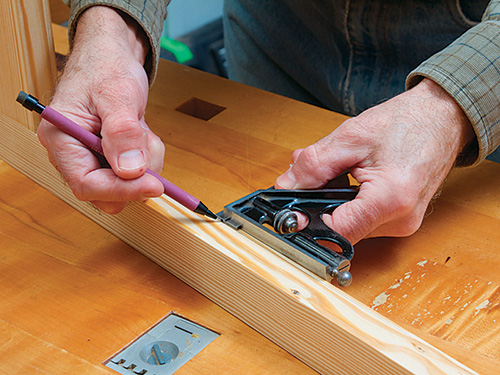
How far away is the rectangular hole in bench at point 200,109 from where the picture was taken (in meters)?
1.20

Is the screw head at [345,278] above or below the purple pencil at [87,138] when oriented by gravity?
below

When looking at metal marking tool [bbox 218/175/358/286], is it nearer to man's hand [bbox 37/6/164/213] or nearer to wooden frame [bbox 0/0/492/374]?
wooden frame [bbox 0/0/492/374]

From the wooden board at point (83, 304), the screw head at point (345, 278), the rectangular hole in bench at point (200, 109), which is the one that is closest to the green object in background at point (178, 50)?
the rectangular hole in bench at point (200, 109)

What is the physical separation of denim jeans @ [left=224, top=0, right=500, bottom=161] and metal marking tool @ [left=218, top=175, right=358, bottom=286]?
551 mm

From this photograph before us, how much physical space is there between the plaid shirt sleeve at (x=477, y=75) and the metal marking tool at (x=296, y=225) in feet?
0.75

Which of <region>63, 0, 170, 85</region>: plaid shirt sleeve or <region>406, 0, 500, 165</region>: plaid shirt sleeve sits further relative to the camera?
<region>63, 0, 170, 85</region>: plaid shirt sleeve

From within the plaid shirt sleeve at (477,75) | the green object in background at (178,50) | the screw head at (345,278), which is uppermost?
the plaid shirt sleeve at (477,75)

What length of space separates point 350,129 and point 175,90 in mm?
551

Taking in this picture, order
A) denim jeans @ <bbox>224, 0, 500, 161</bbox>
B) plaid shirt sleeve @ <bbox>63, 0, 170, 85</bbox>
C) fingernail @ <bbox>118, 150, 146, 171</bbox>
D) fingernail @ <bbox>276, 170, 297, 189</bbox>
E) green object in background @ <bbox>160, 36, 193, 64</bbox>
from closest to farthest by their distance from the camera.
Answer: fingernail @ <bbox>118, 150, 146, 171</bbox>, fingernail @ <bbox>276, 170, 297, 189</bbox>, plaid shirt sleeve @ <bbox>63, 0, 170, 85</bbox>, denim jeans @ <bbox>224, 0, 500, 161</bbox>, green object in background @ <bbox>160, 36, 193, 64</bbox>

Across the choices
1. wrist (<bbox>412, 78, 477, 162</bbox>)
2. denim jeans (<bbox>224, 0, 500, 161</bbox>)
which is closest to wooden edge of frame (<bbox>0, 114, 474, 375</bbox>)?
wrist (<bbox>412, 78, 477, 162</bbox>)

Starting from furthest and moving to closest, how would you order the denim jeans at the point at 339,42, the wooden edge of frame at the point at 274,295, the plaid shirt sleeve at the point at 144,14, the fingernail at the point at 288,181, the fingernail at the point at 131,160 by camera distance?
the denim jeans at the point at 339,42, the plaid shirt sleeve at the point at 144,14, the fingernail at the point at 288,181, the fingernail at the point at 131,160, the wooden edge of frame at the point at 274,295

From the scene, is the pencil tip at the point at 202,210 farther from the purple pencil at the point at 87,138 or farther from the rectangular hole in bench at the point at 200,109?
the rectangular hole in bench at the point at 200,109

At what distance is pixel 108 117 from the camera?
0.76 metres

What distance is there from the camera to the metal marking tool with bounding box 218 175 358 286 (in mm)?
681
